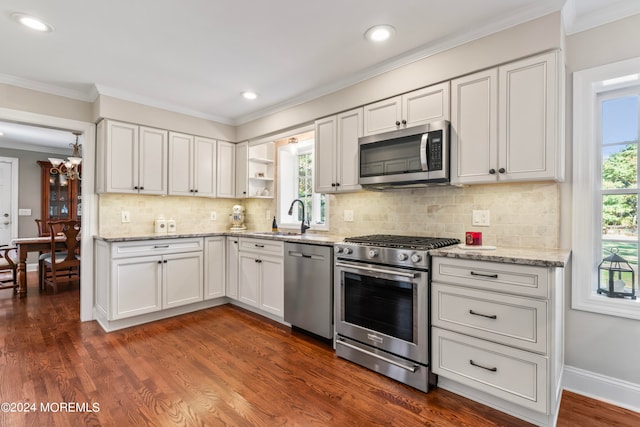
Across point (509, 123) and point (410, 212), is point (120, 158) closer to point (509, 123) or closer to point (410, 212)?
point (410, 212)

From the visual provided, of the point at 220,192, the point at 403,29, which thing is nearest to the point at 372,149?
the point at 403,29

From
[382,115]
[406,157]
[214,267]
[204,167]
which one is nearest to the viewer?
[406,157]

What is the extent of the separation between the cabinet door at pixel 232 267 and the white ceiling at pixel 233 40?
1.73 meters

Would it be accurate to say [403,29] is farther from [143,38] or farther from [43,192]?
[43,192]

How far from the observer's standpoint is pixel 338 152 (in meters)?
3.07

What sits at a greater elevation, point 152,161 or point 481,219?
point 152,161

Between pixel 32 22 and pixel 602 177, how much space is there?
4011mm

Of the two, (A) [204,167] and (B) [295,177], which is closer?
(A) [204,167]

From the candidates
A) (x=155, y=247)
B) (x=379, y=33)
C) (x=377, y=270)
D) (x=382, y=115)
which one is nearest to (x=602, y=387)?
(x=377, y=270)

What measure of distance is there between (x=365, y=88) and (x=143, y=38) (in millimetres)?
1809

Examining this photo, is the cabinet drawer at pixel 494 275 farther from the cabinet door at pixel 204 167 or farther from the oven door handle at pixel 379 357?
the cabinet door at pixel 204 167

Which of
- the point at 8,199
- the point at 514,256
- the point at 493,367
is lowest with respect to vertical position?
the point at 493,367

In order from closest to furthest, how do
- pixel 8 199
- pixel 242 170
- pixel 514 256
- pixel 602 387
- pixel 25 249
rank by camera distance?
pixel 514 256 → pixel 602 387 → pixel 242 170 → pixel 25 249 → pixel 8 199

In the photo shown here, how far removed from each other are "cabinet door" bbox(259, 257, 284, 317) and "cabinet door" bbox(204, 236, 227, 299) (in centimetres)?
74
